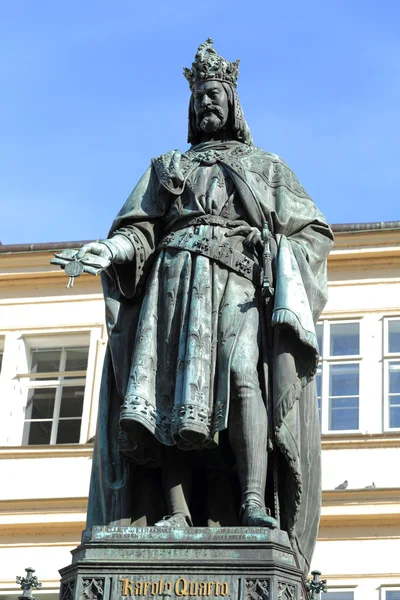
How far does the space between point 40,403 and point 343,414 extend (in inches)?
226

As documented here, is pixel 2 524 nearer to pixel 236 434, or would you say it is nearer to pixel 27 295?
pixel 27 295

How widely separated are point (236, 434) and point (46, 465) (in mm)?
19947

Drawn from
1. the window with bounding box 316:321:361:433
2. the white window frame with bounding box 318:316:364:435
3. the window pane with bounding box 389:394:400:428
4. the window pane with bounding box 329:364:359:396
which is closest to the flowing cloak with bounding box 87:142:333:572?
the white window frame with bounding box 318:316:364:435

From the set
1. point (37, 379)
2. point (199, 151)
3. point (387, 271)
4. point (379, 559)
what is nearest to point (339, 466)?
point (379, 559)

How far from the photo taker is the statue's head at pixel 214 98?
1210 centimetres

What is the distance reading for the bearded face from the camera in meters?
12.1

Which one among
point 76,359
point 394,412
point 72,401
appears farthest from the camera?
point 76,359

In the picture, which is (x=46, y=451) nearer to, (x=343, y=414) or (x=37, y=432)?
(x=37, y=432)

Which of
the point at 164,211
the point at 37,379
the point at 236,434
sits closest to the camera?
the point at 236,434

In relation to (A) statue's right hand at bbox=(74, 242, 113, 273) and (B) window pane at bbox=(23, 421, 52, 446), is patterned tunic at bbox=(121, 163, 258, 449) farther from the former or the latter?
(B) window pane at bbox=(23, 421, 52, 446)

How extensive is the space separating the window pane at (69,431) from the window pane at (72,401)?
0.58 feet

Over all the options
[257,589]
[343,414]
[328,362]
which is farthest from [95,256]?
[328,362]

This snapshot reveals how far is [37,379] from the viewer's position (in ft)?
105

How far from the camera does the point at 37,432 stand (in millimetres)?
31484
